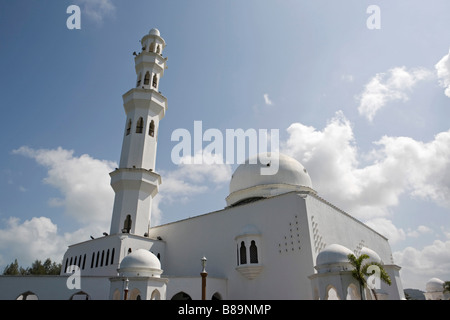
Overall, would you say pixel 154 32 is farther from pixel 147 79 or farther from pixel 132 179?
pixel 132 179

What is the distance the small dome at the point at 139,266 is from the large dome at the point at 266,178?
10655mm

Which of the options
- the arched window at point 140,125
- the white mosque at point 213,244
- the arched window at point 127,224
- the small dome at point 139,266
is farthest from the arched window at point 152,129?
the small dome at point 139,266

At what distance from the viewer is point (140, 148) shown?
28.4m

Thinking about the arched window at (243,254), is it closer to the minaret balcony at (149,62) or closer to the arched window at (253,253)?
the arched window at (253,253)

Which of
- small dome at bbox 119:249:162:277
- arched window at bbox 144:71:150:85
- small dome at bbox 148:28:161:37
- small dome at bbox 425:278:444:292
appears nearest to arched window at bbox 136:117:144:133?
arched window at bbox 144:71:150:85

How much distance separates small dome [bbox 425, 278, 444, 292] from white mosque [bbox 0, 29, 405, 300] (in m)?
4.88

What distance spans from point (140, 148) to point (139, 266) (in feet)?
41.2

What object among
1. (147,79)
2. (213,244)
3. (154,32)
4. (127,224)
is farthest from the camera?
(154,32)

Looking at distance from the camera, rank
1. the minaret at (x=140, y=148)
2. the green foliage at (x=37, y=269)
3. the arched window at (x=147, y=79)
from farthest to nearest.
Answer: the green foliage at (x=37, y=269)
the arched window at (x=147, y=79)
the minaret at (x=140, y=148)

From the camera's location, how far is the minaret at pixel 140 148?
26.4 metres

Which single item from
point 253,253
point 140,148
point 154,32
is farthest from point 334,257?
point 154,32

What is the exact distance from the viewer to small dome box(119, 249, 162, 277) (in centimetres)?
1862
